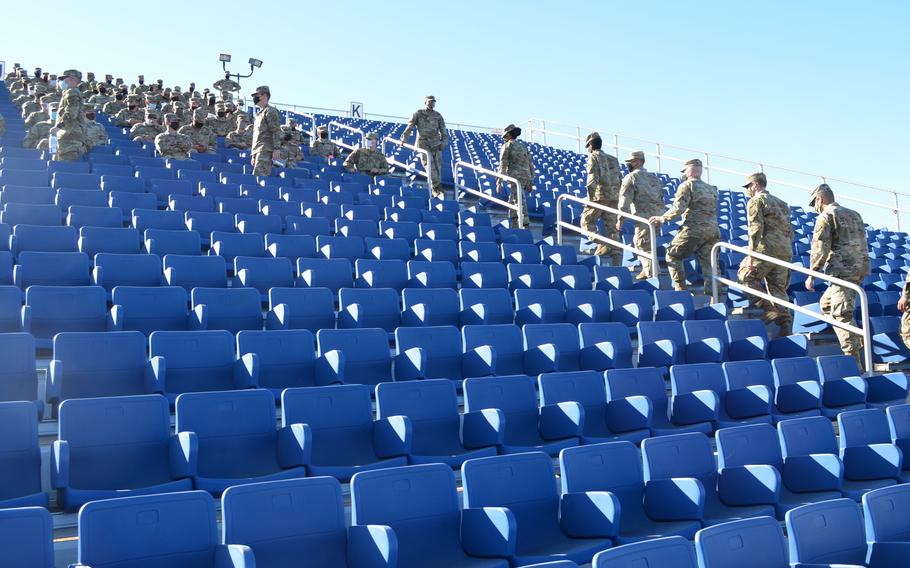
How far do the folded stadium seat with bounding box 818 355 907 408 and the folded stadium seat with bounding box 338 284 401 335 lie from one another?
343cm

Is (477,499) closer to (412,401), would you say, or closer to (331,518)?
(331,518)

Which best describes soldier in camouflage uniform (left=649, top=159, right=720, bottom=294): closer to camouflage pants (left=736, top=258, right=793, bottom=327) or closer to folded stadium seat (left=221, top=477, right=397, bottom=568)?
camouflage pants (left=736, top=258, right=793, bottom=327)

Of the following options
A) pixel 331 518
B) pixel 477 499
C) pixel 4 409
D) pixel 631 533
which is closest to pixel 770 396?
pixel 631 533

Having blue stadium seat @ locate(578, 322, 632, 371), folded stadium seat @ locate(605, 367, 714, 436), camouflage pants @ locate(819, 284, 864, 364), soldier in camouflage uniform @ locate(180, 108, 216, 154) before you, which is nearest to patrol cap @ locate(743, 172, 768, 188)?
camouflage pants @ locate(819, 284, 864, 364)

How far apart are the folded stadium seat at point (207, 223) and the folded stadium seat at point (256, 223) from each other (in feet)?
0.26

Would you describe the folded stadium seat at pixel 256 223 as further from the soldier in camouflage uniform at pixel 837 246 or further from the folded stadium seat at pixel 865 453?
the folded stadium seat at pixel 865 453

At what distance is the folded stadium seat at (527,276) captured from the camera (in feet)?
27.4

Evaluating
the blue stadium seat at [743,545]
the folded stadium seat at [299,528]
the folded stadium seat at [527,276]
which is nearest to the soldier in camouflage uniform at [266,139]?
the folded stadium seat at [527,276]

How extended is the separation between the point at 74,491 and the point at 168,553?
88 cm

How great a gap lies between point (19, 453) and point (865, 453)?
185 inches

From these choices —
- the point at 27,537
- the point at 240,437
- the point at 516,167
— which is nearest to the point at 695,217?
the point at 516,167

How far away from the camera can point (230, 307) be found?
632cm

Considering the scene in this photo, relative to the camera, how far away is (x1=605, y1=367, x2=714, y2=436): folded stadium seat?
5.82m

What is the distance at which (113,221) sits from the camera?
25.8 feet
